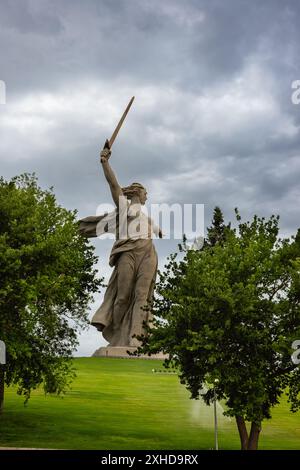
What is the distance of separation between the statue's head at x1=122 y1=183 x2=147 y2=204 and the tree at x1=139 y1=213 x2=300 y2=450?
1494cm

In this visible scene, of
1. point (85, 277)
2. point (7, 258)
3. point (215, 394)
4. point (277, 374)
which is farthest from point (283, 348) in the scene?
point (85, 277)

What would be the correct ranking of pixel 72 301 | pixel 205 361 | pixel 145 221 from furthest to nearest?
pixel 145 221 < pixel 72 301 < pixel 205 361

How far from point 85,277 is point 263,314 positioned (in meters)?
13.1

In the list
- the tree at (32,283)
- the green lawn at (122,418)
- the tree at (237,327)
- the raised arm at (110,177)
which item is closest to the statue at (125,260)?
the raised arm at (110,177)

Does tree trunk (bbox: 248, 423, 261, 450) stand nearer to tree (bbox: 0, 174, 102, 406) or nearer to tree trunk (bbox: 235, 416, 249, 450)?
tree trunk (bbox: 235, 416, 249, 450)

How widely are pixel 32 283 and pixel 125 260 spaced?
1374 centimetres

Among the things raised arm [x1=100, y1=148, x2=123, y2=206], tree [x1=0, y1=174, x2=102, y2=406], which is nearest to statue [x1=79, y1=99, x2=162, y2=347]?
raised arm [x1=100, y1=148, x2=123, y2=206]

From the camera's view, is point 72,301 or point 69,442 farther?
point 72,301

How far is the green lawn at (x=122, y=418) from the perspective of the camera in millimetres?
28062

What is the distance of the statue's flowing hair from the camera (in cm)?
4269

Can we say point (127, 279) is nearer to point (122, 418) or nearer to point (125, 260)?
point (125, 260)

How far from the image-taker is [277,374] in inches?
1048

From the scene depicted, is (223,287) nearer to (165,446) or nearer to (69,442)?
(165,446)

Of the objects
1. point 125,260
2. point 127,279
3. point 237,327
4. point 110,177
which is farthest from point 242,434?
point 110,177
